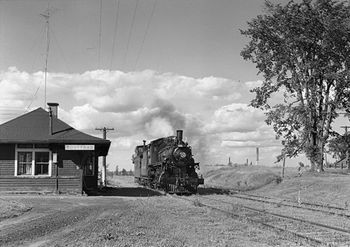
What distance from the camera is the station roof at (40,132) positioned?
85.0 ft

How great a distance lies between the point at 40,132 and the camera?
1073 inches

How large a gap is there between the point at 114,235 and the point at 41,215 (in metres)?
5.21

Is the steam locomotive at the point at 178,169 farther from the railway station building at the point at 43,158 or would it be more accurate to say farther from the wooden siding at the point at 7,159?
the wooden siding at the point at 7,159

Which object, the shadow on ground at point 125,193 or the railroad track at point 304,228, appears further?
the shadow on ground at point 125,193

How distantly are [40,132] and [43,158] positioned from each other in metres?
1.47

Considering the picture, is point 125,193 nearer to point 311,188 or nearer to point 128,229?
point 311,188

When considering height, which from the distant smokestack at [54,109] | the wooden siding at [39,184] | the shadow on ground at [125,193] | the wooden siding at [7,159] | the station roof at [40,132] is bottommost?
the shadow on ground at [125,193]

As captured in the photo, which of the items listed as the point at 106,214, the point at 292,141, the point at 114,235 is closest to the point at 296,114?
the point at 292,141

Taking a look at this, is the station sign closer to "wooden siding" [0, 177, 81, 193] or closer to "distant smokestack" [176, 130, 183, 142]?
"wooden siding" [0, 177, 81, 193]

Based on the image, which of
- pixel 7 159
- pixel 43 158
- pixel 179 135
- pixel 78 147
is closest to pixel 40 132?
pixel 43 158

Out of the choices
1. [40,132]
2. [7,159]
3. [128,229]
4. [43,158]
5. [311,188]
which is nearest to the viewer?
[128,229]

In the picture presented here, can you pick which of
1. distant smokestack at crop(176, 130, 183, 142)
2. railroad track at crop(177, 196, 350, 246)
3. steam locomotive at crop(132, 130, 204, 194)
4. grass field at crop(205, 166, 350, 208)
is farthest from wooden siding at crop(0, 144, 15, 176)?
grass field at crop(205, 166, 350, 208)

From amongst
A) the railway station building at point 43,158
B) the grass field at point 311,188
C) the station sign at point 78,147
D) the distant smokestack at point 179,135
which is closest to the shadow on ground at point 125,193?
the railway station building at point 43,158

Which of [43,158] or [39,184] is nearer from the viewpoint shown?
[39,184]
